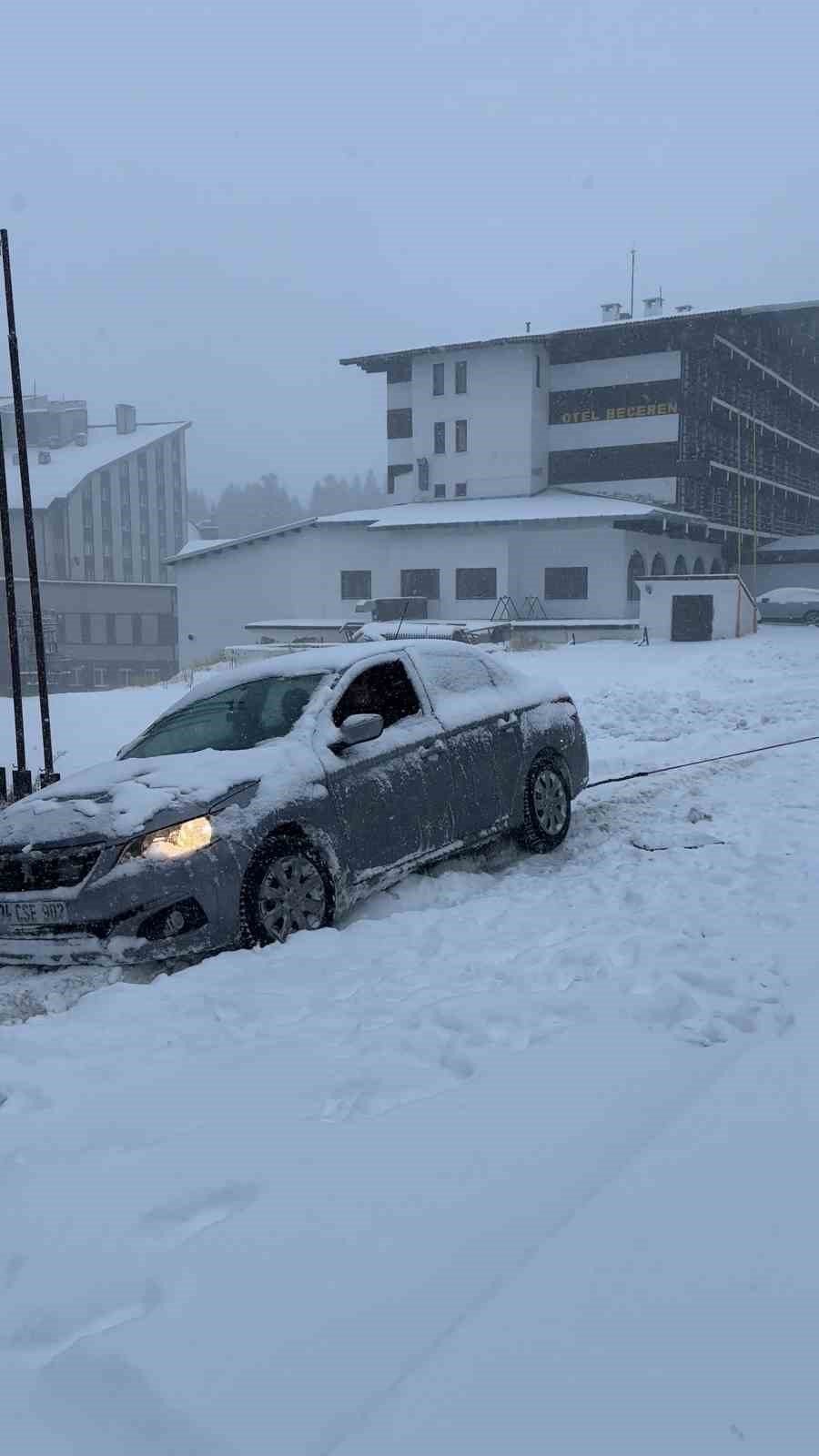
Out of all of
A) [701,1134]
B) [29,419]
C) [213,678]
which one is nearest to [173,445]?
[29,419]

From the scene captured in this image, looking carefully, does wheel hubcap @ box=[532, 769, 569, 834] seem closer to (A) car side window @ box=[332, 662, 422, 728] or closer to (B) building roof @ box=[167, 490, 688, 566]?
(A) car side window @ box=[332, 662, 422, 728]

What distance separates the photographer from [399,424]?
162 ft

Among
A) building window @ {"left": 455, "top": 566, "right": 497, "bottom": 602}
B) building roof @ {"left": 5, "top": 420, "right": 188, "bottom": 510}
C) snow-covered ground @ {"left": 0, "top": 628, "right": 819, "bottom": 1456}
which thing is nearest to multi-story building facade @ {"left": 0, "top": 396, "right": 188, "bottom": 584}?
building roof @ {"left": 5, "top": 420, "right": 188, "bottom": 510}

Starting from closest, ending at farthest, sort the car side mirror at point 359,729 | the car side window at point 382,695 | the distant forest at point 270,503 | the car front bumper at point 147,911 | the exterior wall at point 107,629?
the car front bumper at point 147,911, the car side mirror at point 359,729, the car side window at point 382,695, the exterior wall at point 107,629, the distant forest at point 270,503

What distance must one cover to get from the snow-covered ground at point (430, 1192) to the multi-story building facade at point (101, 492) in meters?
58.7

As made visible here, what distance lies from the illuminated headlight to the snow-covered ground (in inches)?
22.0

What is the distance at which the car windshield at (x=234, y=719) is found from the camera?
6.46 m

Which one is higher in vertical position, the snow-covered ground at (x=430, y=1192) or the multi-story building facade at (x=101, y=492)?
the multi-story building facade at (x=101, y=492)

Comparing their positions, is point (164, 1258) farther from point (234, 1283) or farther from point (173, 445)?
point (173, 445)

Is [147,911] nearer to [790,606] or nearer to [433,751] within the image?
[433,751]

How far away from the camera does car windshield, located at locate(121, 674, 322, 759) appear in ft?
21.2

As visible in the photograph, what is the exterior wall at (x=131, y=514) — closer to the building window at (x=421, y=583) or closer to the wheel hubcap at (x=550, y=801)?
the building window at (x=421, y=583)

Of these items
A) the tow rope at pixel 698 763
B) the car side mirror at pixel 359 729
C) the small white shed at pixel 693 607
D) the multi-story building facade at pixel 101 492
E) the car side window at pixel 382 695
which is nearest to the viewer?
the car side mirror at pixel 359 729

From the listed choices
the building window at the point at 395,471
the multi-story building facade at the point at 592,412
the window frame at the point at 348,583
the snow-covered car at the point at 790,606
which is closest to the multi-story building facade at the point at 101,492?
the building window at the point at 395,471
